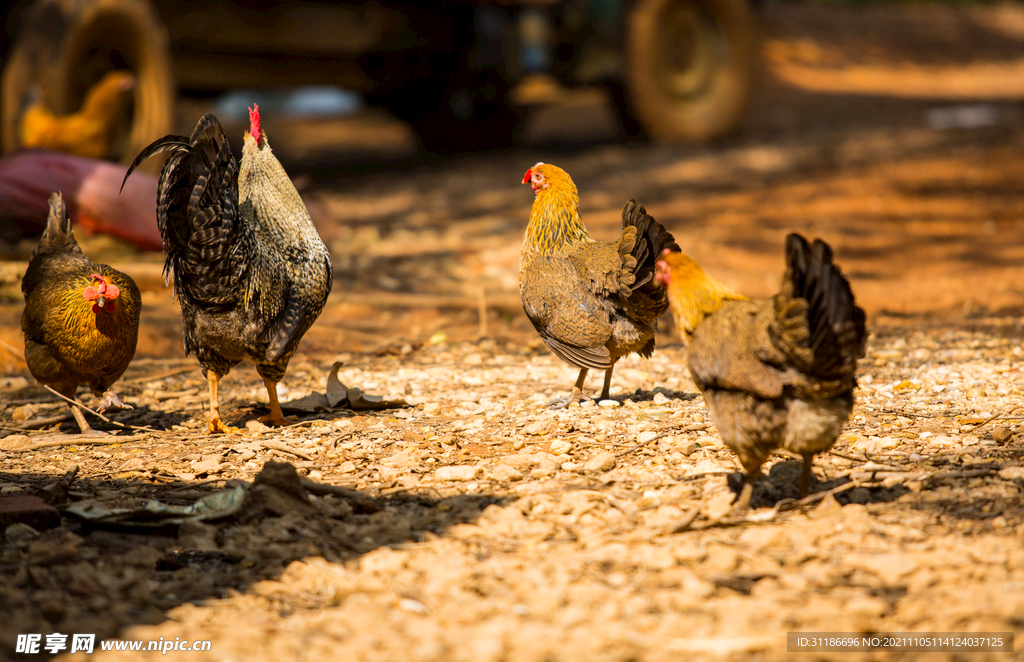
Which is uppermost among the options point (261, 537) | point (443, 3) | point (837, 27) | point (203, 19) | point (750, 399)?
point (837, 27)

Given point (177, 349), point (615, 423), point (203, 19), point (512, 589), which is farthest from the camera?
point (203, 19)

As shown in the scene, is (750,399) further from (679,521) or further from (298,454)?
(298,454)

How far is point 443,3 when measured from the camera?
12.1m

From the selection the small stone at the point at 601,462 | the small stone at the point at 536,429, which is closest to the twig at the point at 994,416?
the small stone at the point at 601,462

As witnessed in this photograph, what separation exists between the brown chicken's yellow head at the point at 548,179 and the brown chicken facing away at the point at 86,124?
18.4ft

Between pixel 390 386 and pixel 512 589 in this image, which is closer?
pixel 512 589

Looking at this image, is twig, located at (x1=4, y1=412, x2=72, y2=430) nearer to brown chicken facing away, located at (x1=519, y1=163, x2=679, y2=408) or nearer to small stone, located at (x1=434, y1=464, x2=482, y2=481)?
small stone, located at (x1=434, y1=464, x2=482, y2=481)

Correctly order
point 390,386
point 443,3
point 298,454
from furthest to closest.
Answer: point 443,3, point 390,386, point 298,454

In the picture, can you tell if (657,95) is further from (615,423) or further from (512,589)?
(512,589)

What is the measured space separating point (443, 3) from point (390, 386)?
8.62m

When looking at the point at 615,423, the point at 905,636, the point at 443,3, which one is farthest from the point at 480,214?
the point at 905,636

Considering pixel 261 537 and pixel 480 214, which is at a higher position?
pixel 480 214

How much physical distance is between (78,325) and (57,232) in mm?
797

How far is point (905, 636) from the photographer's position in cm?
240
